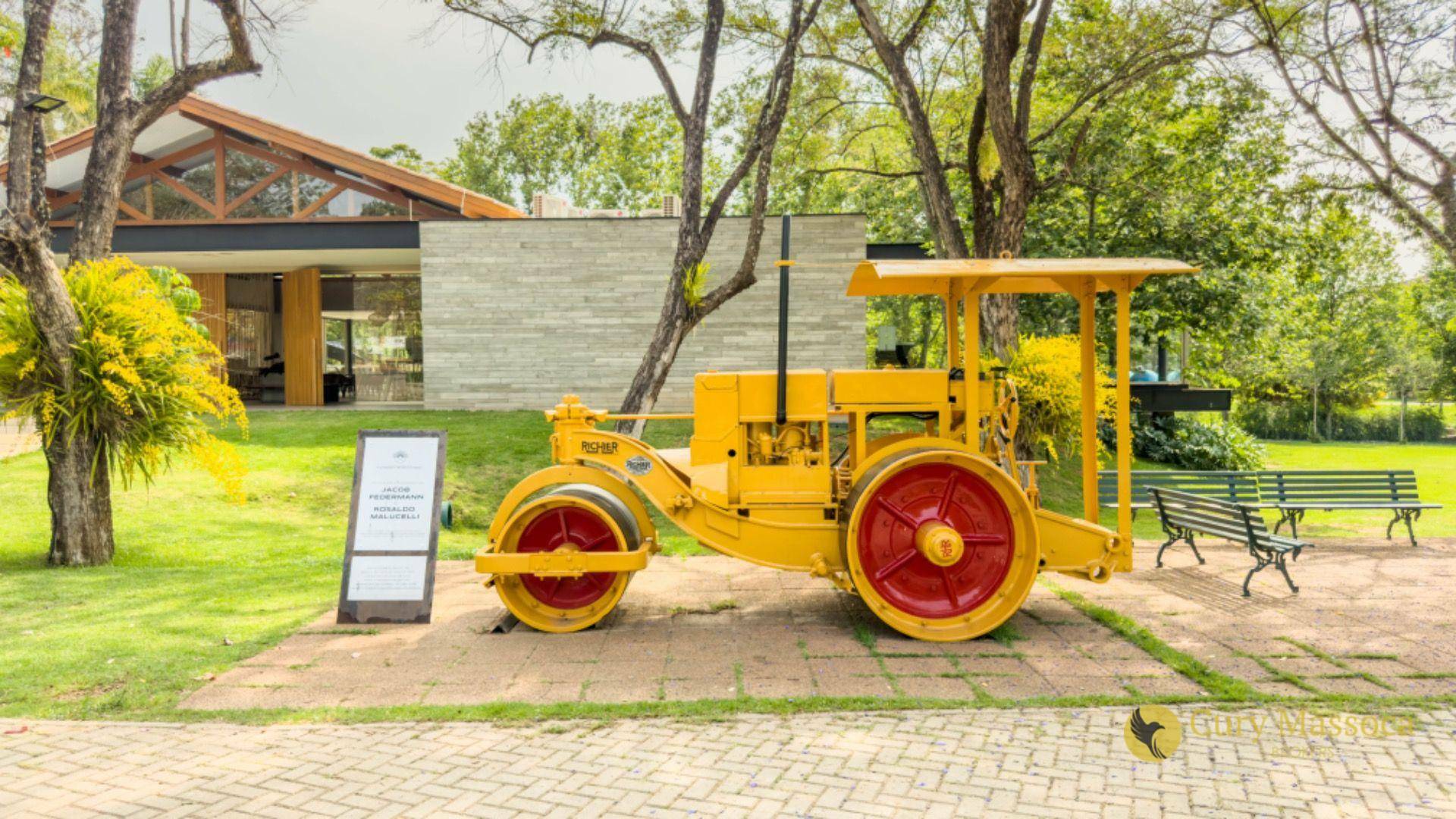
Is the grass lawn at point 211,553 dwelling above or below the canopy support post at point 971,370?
below

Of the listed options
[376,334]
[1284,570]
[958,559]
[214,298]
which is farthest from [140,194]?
[1284,570]

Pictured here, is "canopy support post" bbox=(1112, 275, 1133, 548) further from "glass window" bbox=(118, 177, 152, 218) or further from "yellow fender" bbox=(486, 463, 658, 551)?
"glass window" bbox=(118, 177, 152, 218)

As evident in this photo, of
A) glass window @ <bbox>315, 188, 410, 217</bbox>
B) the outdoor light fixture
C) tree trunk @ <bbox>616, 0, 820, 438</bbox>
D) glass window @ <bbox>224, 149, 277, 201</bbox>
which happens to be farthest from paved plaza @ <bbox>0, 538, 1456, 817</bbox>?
glass window @ <bbox>224, 149, 277, 201</bbox>

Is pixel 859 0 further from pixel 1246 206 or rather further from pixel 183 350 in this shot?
pixel 183 350

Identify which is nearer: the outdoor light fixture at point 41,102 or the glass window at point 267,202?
the outdoor light fixture at point 41,102

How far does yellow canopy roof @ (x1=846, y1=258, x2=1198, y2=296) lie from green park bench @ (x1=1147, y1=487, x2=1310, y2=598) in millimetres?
2483

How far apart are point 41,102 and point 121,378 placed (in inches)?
93.4

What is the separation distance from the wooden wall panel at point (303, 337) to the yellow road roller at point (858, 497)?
614 inches

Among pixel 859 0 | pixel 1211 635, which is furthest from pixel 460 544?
pixel 859 0

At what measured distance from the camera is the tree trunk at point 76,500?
8.23 meters

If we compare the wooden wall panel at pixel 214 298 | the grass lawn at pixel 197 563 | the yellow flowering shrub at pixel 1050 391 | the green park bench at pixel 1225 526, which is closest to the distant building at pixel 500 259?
the grass lawn at pixel 197 563

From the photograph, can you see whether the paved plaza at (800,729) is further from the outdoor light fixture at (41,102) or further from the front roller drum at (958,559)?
the outdoor light fixture at (41,102)

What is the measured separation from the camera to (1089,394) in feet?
21.9

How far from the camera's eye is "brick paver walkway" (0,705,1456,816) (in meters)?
3.75
